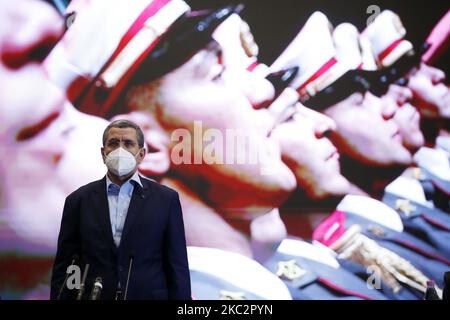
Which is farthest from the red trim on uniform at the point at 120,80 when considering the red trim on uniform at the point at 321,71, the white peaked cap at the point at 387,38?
the white peaked cap at the point at 387,38

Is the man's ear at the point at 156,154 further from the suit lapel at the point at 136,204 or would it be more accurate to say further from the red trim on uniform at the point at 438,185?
the red trim on uniform at the point at 438,185

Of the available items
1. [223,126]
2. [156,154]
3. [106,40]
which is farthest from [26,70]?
[223,126]

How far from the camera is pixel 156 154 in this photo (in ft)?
11.3

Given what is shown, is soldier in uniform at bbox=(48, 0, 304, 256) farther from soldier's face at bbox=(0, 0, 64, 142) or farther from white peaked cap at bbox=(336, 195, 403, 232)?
white peaked cap at bbox=(336, 195, 403, 232)

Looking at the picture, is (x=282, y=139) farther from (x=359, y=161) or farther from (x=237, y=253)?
(x=237, y=253)

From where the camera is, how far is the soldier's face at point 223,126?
11.4 feet

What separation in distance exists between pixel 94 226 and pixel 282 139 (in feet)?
6.51

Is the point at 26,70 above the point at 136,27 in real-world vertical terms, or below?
below

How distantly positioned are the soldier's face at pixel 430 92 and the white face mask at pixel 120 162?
255cm

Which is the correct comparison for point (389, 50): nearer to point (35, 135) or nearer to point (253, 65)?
point (253, 65)

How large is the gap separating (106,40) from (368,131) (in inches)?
72.2

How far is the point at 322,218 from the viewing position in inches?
139

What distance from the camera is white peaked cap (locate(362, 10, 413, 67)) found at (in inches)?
145

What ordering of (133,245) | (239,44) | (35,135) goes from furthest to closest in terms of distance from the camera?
(239,44), (35,135), (133,245)
